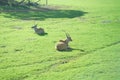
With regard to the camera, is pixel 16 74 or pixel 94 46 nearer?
pixel 16 74

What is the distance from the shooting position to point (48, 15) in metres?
40.3

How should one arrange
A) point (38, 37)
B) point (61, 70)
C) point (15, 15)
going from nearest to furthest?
point (61, 70) → point (38, 37) → point (15, 15)

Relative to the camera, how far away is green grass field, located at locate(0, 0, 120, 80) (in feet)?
57.9

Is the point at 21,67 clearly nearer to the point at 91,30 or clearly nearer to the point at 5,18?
the point at 91,30

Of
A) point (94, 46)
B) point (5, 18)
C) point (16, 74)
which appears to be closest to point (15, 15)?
point (5, 18)

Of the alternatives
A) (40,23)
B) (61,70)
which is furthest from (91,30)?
(61,70)

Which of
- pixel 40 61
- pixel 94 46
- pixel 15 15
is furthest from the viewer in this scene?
pixel 15 15

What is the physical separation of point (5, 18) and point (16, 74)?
19.7m

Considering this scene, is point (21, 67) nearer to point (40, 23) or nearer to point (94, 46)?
point (94, 46)

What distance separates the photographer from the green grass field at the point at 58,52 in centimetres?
1764

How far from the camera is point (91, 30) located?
30.9 meters

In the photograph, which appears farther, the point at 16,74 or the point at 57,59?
the point at 57,59

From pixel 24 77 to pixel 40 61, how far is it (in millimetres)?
2920

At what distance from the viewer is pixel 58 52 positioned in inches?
861
